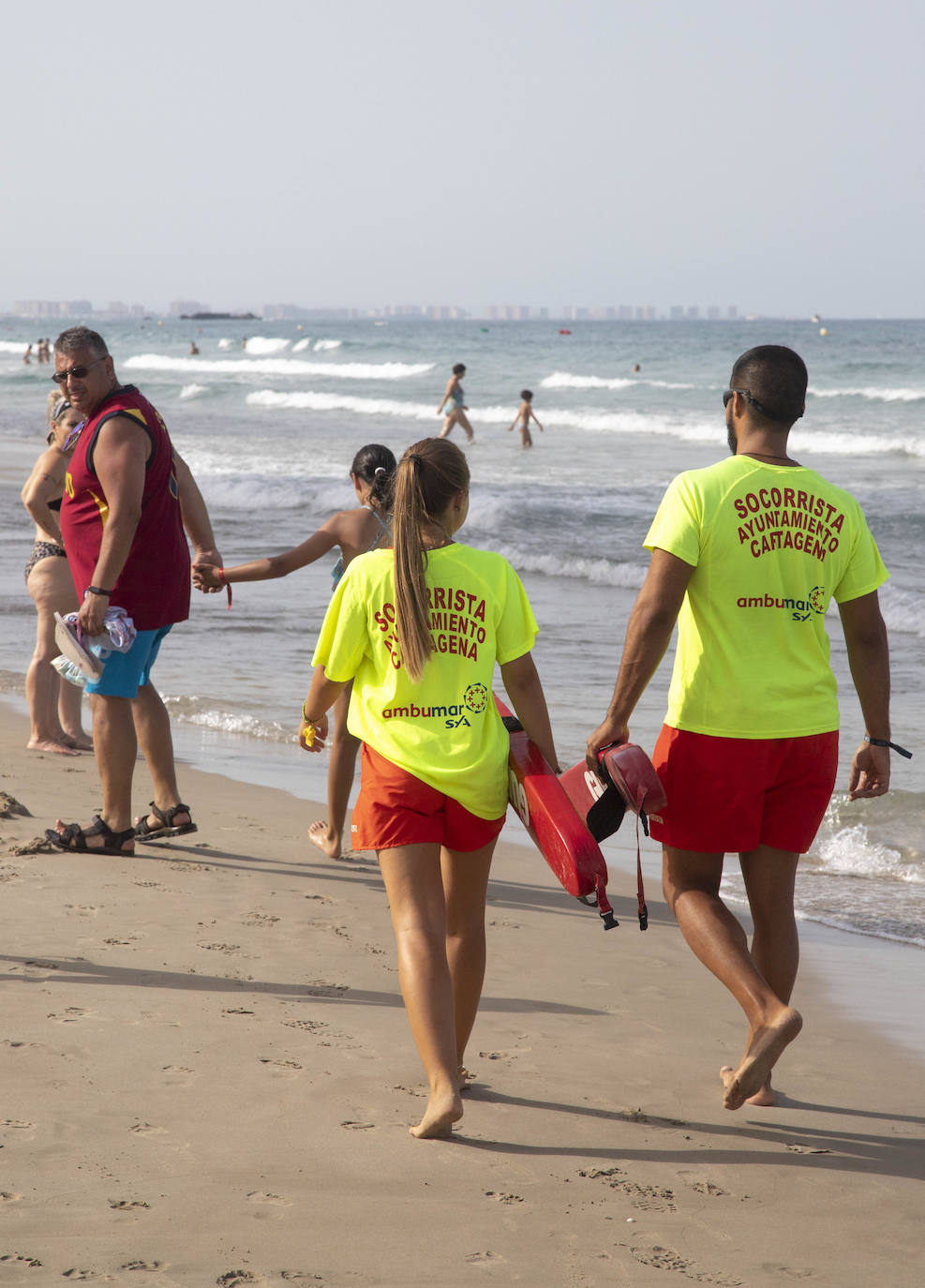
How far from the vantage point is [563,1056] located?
3578mm

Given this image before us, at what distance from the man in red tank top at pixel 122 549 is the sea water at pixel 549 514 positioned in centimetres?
144

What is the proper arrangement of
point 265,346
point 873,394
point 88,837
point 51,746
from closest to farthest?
point 88,837
point 51,746
point 873,394
point 265,346

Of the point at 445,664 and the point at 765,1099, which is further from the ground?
the point at 445,664

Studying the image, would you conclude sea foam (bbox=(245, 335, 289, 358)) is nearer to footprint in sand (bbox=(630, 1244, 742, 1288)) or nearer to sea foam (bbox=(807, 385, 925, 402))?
sea foam (bbox=(807, 385, 925, 402))

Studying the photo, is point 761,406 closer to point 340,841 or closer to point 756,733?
point 756,733

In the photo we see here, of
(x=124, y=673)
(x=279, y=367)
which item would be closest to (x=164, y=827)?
(x=124, y=673)

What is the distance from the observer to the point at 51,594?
22.0 feet

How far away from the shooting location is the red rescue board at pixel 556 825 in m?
3.00

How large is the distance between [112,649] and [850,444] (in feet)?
90.8

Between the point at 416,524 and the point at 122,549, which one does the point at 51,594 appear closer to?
the point at 122,549

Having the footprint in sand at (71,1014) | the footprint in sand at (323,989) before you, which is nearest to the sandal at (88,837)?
the footprint in sand at (323,989)

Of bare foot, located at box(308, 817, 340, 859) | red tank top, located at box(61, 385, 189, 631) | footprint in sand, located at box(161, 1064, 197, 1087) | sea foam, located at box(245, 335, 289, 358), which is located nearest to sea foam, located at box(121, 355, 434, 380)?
sea foam, located at box(245, 335, 289, 358)

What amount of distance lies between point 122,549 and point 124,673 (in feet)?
1.59

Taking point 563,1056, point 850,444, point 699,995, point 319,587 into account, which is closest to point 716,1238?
point 563,1056
